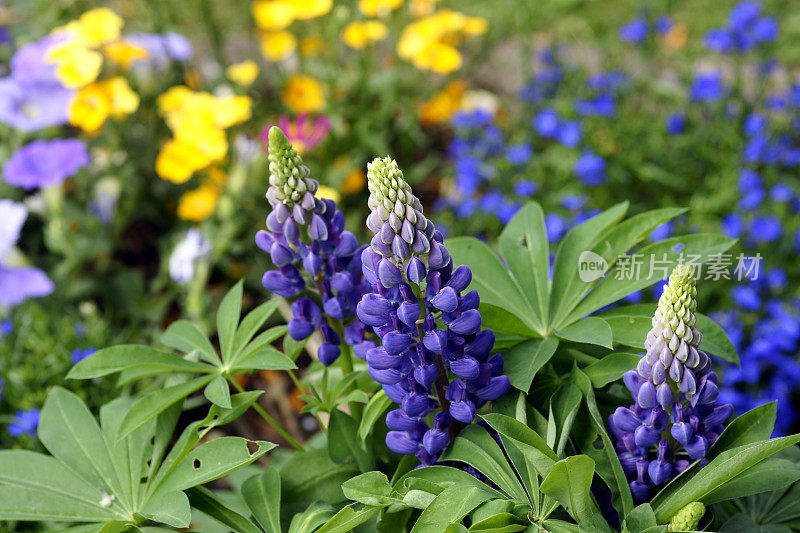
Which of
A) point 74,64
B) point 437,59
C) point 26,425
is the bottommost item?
point 26,425

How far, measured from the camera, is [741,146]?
3.01 m

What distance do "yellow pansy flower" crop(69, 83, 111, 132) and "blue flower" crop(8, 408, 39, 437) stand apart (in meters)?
1.10

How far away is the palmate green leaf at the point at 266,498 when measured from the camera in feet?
3.82

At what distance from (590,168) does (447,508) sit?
2083 millimetres

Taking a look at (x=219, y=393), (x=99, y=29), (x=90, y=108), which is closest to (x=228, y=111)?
(x=90, y=108)

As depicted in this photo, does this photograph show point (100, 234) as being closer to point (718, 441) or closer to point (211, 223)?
point (211, 223)

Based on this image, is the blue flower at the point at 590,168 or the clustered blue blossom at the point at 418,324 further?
the blue flower at the point at 590,168

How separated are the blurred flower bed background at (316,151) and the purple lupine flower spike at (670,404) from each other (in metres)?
1.35

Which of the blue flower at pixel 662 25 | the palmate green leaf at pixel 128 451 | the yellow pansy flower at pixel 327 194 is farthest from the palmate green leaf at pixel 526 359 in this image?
the blue flower at pixel 662 25

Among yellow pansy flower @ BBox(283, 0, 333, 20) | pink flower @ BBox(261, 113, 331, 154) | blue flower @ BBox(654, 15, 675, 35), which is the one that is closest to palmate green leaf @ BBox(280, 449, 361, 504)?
pink flower @ BBox(261, 113, 331, 154)

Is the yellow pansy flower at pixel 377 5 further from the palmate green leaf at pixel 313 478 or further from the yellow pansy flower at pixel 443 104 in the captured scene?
the palmate green leaf at pixel 313 478

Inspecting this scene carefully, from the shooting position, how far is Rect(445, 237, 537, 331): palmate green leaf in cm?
133

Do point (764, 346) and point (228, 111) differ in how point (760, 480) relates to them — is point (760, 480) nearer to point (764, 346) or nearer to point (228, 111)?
point (764, 346)

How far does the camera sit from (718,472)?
0.97 m
